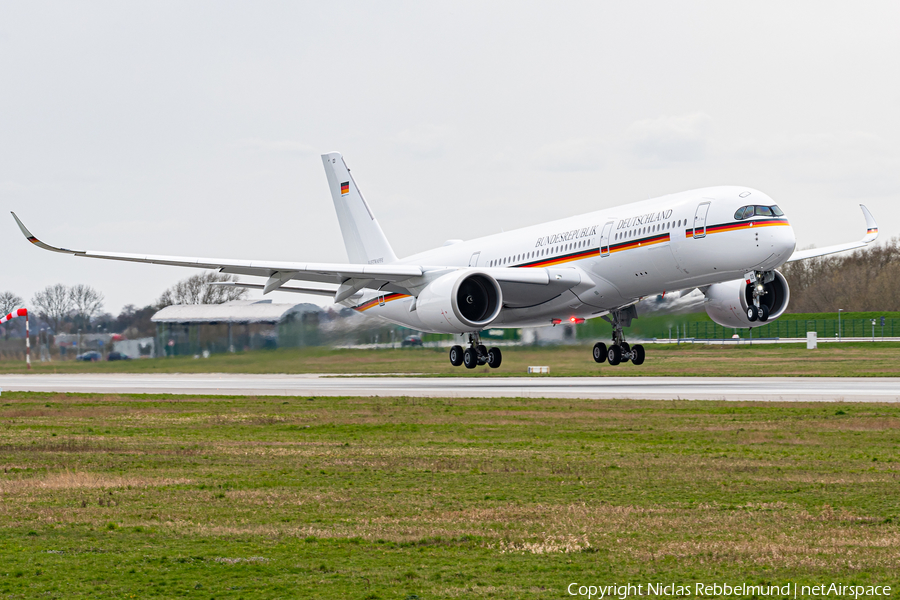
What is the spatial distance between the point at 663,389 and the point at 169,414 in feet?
58.3

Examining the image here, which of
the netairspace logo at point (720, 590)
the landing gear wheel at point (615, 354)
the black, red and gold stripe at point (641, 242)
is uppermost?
the black, red and gold stripe at point (641, 242)

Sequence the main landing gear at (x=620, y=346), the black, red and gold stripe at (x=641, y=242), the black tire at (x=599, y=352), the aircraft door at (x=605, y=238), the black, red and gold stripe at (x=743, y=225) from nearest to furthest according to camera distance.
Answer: the black, red and gold stripe at (x=743, y=225) → the black, red and gold stripe at (x=641, y=242) → the aircraft door at (x=605, y=238) → the main landing gear at (x=620, y=346) → the black tire at (x=599, y=352)

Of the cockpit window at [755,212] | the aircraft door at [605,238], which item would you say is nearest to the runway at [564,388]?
the aircraft door at [605,238]

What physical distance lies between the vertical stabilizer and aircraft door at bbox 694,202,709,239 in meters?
20.2

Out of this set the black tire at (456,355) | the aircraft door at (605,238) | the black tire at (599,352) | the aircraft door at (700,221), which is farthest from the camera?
the black tire at (456,355)

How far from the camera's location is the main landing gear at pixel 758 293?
3475cm

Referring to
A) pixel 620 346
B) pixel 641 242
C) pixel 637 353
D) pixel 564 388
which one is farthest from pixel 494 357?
pixel 641 242

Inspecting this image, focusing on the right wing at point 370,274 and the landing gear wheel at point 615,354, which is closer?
the right wing at point 370,274

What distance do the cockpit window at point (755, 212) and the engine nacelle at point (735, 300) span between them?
6587 mm

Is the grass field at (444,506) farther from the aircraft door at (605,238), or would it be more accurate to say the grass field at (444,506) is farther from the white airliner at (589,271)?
the aircraft door at (605,238)

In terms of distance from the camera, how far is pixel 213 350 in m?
47.4

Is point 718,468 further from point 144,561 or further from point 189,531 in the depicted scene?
point 144,561

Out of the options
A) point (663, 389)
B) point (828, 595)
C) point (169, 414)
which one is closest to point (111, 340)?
point (169, 414)

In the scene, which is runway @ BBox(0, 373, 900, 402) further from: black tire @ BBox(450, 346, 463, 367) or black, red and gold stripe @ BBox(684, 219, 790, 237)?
black, red and gold stripe @ BBox(684, 219, 790, 237)
